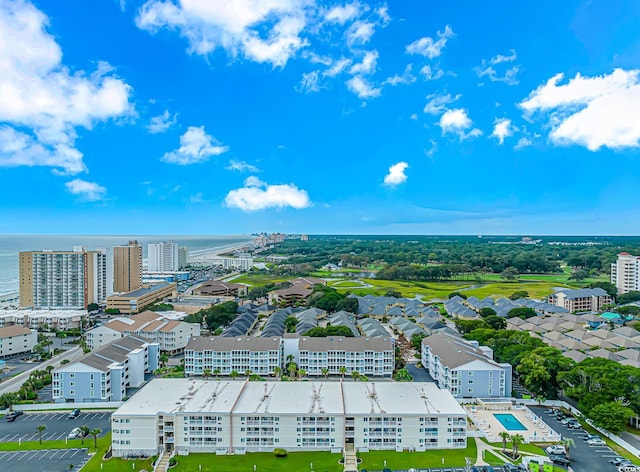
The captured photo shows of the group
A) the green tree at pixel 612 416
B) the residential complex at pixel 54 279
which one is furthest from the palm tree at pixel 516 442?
the residential complex at pixel 54 279

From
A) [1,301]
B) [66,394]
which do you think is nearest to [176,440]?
[66,394]

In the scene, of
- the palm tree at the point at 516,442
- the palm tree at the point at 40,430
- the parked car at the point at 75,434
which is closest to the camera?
the palm tree at the point at 516,442

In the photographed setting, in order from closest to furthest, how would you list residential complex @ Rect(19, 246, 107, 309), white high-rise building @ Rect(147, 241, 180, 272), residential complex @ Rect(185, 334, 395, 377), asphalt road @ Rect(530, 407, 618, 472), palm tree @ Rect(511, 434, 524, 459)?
asphalt road @ Rect(530, 407, 618, 472)
palm tree @ Rect(511, 434, 524, 459)
residential complex @ Rect(185, 334, 395, 377)
residential complex @ Rect(19, 246, 107, 309)
white high-rise building @ Rect(147, 241, 180, 272)

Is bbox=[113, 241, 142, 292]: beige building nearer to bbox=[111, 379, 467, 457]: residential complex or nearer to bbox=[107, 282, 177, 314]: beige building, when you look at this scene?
bbox=[107, 282, 177, 314]: beige building

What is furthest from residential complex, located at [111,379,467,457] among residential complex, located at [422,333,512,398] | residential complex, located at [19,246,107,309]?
residential complex, located at [19,246,107,309]

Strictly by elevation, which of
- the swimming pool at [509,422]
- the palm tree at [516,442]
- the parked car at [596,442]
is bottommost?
the swimming pool at [509,422]

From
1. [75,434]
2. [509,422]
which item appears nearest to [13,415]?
[75,434]

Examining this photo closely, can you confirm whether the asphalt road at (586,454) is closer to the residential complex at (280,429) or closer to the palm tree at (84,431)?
the residential complex at (280,429)
